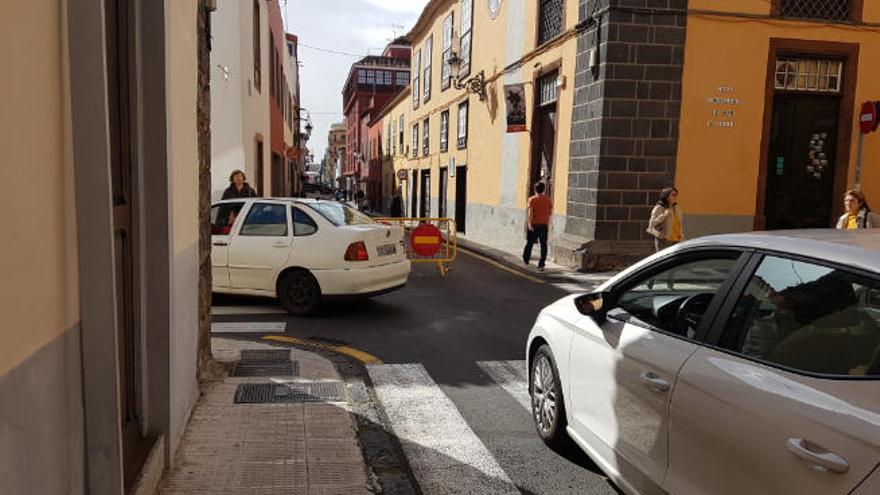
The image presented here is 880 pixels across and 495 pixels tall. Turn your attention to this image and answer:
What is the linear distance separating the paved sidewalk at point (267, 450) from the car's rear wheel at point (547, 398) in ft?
4.02

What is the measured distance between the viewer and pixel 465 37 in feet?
78.5

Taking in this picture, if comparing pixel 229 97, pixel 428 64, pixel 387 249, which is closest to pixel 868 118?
pixel 387 249

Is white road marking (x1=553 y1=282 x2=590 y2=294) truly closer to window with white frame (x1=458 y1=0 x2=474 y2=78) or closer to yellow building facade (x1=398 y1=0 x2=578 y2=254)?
yellow building facade (x1=398 y1=0 x2=578 y2=254)

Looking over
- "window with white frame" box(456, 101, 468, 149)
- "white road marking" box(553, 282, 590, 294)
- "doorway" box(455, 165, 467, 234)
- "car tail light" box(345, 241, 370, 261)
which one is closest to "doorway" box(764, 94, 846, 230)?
"white road marking" box(553, 282, 590, 294)

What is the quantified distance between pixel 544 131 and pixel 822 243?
1465 cm

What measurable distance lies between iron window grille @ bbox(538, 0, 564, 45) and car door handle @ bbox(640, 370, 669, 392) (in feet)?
44.7

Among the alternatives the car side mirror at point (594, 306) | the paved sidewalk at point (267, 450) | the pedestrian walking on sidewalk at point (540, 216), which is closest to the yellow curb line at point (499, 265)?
the pedestrian walking on sidewalk at point (540, 216)

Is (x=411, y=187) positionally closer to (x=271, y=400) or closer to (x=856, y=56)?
(x=856, y=56)

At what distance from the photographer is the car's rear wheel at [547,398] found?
4.20m

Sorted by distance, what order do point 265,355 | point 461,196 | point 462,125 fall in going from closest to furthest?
1. point 265,355
2. point 462,125
3. point 461,196

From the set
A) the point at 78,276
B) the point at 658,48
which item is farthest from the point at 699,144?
the point at 78,276

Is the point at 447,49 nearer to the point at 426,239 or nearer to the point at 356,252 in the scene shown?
the point at 426,239

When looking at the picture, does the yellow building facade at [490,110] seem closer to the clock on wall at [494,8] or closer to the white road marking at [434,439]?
the clock on wall at [494,8]

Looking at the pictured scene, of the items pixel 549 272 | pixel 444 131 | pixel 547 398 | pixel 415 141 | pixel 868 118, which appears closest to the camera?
pixel 547 398
